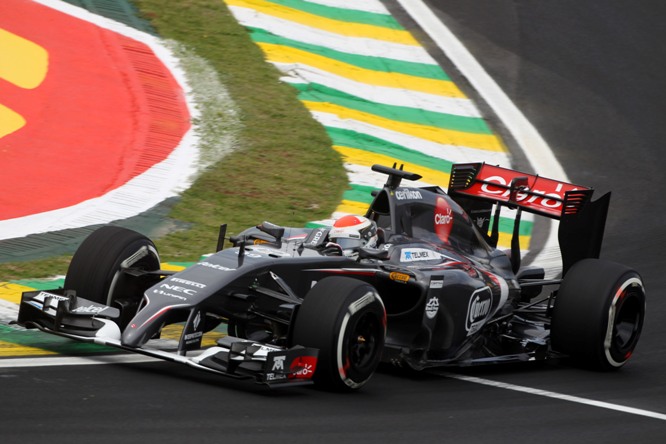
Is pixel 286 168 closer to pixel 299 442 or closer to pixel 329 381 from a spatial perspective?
pixel 329 381

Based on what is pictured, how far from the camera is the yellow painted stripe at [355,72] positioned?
1644 cm

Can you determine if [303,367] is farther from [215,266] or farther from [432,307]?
[432,307]

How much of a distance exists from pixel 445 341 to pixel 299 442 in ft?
8.32

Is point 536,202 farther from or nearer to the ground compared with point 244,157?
farther from the ground

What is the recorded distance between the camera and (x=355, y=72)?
653 inches

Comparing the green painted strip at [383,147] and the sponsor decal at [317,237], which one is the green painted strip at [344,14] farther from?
the sponsor decal at [317,237]

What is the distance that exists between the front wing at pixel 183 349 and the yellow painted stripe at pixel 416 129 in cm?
792

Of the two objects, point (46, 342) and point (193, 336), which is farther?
point (46, 342)

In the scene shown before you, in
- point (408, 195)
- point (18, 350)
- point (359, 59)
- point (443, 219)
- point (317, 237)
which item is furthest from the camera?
point (359, 59)

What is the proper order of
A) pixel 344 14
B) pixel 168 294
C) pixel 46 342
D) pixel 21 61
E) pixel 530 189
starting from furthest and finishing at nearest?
1. pixel 344 14
2. pixel 21 61
3. pixel 530 189
4. pixel 46 342
5. pixel 168 294

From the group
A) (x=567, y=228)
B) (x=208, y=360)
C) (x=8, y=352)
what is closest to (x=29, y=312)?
(x=8, y=352)

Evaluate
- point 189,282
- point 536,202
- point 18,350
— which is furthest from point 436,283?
→ point 18,350

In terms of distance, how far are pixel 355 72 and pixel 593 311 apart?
322 inches

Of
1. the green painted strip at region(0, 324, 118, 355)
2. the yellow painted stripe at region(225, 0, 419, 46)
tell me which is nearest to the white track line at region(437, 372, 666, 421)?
the green painted strip at region(0, 324, 118, 355)
